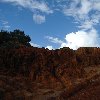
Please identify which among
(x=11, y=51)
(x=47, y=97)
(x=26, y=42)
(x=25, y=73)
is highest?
(x=26, y=42)

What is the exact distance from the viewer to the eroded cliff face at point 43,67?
A: 26.5 meters

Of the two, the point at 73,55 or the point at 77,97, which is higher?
the point at 73,55

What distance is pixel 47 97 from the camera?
24422mm

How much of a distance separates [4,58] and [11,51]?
821mm

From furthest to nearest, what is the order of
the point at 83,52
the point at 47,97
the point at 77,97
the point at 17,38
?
the point at 17,38 → the point at 83,52 → the point at 47,97 → the point at 77,97

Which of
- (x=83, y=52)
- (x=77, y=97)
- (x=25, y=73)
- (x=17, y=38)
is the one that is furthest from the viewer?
(x=17, y=38)

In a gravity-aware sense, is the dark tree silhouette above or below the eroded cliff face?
above

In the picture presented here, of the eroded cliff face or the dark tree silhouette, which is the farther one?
the dark tree silhouette

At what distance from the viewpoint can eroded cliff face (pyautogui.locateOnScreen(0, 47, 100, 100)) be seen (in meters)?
26.5

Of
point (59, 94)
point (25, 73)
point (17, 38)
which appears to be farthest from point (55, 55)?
point (17, 38)

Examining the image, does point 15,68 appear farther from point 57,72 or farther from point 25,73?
point 57,72

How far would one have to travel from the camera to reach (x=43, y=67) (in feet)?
91.0

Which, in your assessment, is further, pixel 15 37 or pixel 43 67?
pixel 15 37

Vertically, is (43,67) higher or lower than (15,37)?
lower
